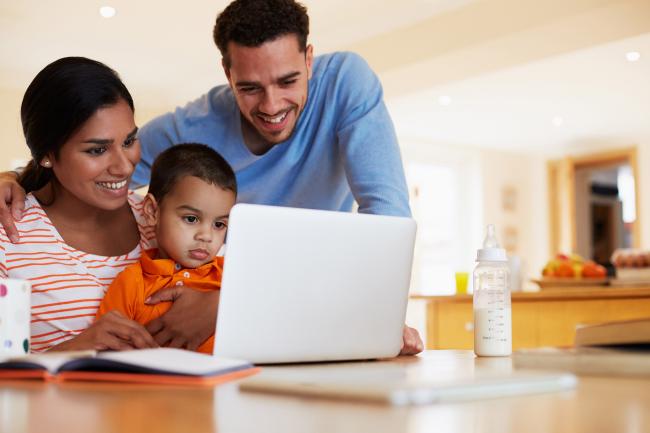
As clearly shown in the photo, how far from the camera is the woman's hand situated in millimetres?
1280

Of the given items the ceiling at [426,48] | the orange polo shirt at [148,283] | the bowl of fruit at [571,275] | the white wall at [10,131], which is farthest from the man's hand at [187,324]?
the white wall at [10,131]

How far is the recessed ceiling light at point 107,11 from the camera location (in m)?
5.30

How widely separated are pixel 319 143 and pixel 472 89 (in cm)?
511

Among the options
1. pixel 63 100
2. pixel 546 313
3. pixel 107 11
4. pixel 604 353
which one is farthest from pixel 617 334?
pixel 107 11

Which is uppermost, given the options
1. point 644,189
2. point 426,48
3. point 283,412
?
point 426,48

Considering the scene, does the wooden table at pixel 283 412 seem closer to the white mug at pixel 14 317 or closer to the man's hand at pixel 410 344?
the white mug at pixel 14 317

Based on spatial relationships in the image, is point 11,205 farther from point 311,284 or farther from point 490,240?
point 490,240

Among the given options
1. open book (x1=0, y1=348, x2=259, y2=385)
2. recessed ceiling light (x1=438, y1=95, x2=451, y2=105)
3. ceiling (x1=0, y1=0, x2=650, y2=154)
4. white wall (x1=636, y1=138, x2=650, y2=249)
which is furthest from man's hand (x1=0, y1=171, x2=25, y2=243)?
white wall (x1=636, y1=138, x2=650, y2=249)

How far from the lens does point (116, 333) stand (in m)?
1.29

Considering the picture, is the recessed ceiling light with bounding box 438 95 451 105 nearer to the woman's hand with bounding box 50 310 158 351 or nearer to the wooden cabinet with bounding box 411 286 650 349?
the wooden cabinet with bounding box 411 286 650 349

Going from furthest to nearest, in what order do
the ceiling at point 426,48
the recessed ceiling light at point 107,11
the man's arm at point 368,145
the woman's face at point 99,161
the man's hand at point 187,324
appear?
the recessed ceiling light at point 107,11 → the ceiling at point 426,48 → the man's arm at point 368,145 → the woman's face at point 99,161 → the man's hand at point 187,324

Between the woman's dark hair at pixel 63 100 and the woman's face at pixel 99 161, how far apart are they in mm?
19

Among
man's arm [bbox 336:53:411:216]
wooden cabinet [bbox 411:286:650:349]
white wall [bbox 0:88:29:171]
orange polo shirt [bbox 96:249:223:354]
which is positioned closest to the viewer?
orange polo shirt [bbox 96:249:223:354]

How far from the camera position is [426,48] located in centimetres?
534
